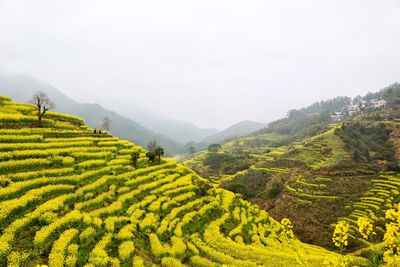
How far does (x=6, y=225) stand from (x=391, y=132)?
354ft

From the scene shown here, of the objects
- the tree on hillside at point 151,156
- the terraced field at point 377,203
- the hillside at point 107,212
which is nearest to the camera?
the hillside at point 107,212

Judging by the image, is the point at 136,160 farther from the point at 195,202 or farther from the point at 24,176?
the point at 24,176

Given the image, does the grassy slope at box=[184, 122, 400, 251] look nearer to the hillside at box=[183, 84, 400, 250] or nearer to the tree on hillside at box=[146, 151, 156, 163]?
the hillside at box=[183, 84, 400, 250]

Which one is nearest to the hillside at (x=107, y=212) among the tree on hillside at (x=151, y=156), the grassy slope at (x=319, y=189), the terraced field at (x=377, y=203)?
the tree on hillside at (x=151, y=156)

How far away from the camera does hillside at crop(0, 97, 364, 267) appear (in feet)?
54.2

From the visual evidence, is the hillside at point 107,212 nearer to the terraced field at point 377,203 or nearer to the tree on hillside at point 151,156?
the tree on hillside at point 151,156

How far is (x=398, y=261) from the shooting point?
8.67 m

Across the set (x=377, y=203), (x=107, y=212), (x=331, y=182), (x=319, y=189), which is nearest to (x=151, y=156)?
(x=107, y=212)

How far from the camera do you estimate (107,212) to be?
21.6 metres

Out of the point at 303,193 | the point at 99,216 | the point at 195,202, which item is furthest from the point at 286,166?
the point at 99,216

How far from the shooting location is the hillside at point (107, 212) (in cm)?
1652

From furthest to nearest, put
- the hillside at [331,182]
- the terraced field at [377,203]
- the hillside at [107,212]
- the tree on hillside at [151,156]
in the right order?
1. the hillside at [331,182]
2. the terraced field at [377,203]
3. the tree on hillside at [151,156]
4. the hillside at [107,212]

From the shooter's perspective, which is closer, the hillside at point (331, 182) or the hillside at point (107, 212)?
the hillside at point (107, 212)

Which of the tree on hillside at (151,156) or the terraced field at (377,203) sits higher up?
the tree on hillside at (151,156)
